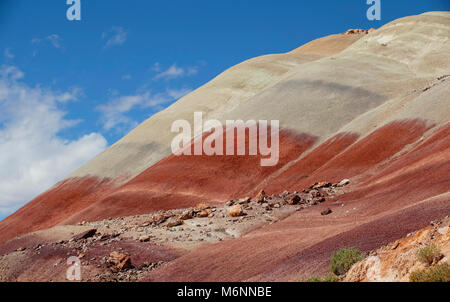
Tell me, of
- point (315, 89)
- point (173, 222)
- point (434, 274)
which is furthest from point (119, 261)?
point (315, 89)

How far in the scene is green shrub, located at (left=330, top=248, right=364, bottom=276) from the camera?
445 inches

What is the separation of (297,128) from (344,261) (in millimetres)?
38239

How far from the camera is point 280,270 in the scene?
13617 millimetres

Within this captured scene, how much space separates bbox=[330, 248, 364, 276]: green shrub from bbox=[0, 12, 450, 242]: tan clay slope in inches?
363

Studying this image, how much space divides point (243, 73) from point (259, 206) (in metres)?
60.4

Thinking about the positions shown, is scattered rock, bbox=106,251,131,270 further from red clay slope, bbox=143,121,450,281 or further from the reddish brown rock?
the reddish brown rock

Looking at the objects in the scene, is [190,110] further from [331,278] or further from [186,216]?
[331,278]

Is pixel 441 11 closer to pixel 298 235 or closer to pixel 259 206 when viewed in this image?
pixel 259 206

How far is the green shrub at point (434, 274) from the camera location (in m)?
8.04

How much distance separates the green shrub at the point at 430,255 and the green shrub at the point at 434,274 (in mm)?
376

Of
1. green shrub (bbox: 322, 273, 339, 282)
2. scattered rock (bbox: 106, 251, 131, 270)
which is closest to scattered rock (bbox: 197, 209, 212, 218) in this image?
scattered rock (bbox: 106, 251, 131, 270)

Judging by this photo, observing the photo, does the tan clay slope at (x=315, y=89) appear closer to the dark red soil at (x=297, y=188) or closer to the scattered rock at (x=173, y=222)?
the dark red soil at (x=297, y=188)

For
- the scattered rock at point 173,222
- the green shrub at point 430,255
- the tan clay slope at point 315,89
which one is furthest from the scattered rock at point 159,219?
the tan clay slope at point 315,89

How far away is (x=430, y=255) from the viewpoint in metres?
8.90
